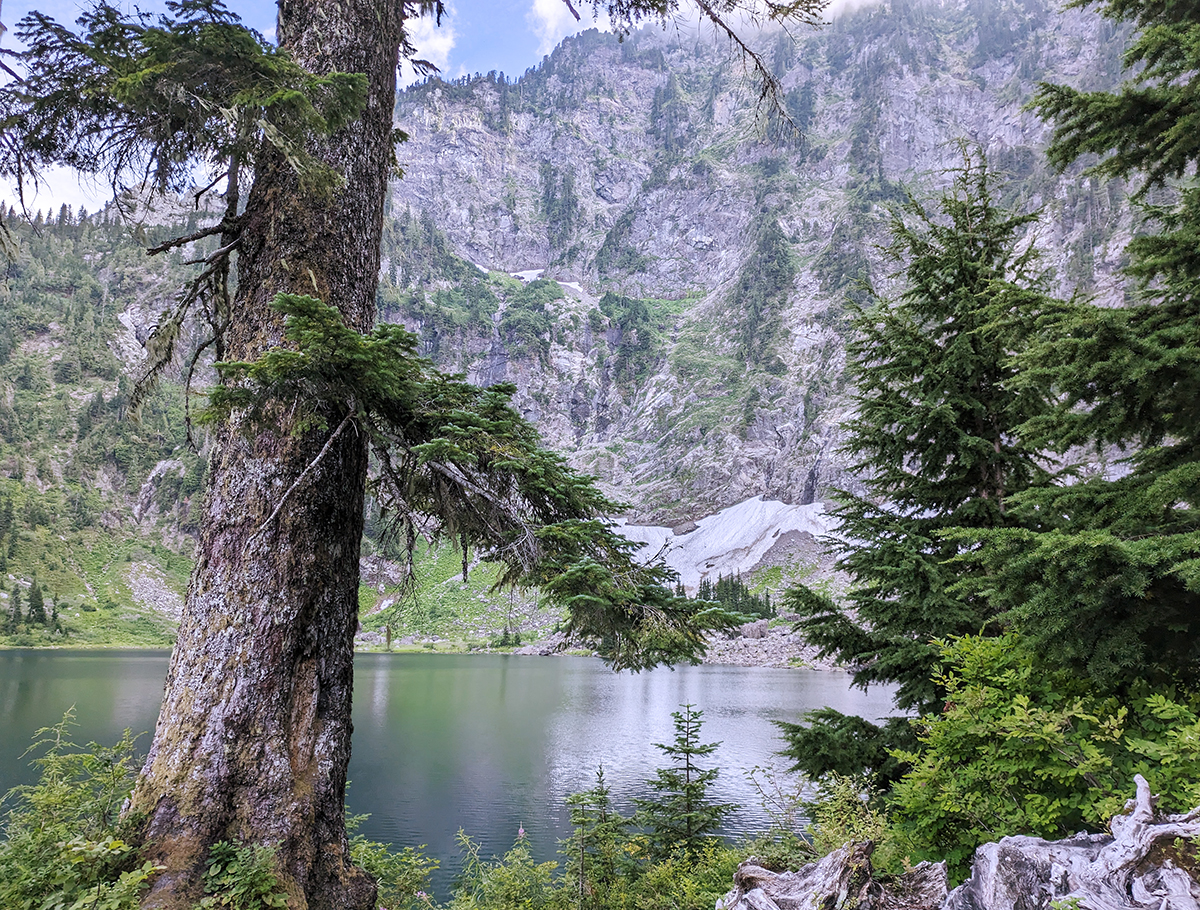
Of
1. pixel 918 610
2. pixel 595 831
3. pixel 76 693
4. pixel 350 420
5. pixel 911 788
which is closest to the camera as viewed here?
pixel 350 420

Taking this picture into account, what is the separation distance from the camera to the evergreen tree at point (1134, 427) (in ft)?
12.9

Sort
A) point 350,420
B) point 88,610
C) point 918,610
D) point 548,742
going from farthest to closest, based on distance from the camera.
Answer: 1. point 88,610
2. point 548,742
3. point 918,610
4. point 350,420

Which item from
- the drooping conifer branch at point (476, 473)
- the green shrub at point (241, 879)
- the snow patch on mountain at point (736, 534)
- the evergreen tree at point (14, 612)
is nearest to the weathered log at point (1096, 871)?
the drooping conifer branch at point (476, 473)

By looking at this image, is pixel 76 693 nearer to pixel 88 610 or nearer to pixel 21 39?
pixel 21 39

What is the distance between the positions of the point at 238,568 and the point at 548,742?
26128mm

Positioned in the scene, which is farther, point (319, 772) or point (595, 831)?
point (595, 831)

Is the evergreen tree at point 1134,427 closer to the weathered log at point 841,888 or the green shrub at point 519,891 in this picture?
the weathered log at point 841,888

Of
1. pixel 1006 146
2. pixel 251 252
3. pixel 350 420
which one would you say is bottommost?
pixel 350 420

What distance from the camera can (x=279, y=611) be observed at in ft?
12.0

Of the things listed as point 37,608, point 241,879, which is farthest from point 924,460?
point 37,608

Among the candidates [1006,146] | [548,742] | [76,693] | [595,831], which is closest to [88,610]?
[76,693]

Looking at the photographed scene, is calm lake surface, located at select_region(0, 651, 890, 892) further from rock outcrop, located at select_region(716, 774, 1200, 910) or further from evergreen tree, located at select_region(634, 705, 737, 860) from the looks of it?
rock outcrop, located at select_region(716, 774, 1200, 910)

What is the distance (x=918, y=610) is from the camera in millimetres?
7172

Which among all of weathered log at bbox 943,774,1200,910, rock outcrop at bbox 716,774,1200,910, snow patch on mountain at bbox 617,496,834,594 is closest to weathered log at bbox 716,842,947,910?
rock outcrop at bbox 716,774,1200,910
